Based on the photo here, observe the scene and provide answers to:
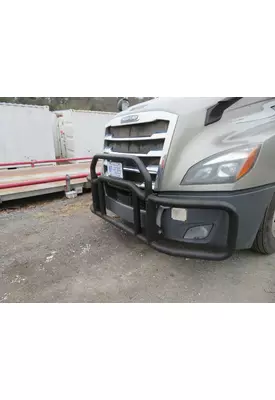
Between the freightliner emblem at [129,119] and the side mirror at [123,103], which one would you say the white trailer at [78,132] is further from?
the freightliner emblem at [129,119]

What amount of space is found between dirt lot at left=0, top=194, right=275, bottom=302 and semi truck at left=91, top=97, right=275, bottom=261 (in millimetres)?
399

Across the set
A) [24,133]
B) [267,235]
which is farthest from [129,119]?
[24,133]

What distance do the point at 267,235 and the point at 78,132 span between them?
10040 millimetres

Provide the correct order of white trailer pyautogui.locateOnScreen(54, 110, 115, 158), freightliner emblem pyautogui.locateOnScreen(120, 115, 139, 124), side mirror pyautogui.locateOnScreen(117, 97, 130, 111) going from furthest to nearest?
white trailer pyautogui.locateOnScreen(54, 110, 115, 158), side mirror pyautogui.locateOnScreen(117, 97, 130, 111), freightliner emblem pyautogui.locateOnScreen(120, 115, 139, 124)

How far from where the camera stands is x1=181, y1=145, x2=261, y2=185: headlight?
1.73 metres

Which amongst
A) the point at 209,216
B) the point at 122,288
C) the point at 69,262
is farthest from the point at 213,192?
the point at 69,262

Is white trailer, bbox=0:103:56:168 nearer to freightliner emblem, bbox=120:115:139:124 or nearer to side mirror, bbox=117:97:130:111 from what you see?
side mirror, bbox=117:97:130:111

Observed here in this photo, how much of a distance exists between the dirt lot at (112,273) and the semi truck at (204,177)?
0.40 metres

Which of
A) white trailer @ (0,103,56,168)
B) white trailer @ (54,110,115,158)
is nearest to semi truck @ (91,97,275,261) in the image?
white trailer @ (0,103,56,168)

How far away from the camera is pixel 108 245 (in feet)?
9.27

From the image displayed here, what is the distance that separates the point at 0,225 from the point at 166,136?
305 centimetres

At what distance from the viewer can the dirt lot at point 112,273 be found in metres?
2.00

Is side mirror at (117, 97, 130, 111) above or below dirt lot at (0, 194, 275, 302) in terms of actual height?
above

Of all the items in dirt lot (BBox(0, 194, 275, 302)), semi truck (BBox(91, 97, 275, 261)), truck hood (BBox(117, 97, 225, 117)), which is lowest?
dirt lot (BBox(0, 194, 275, 302))
